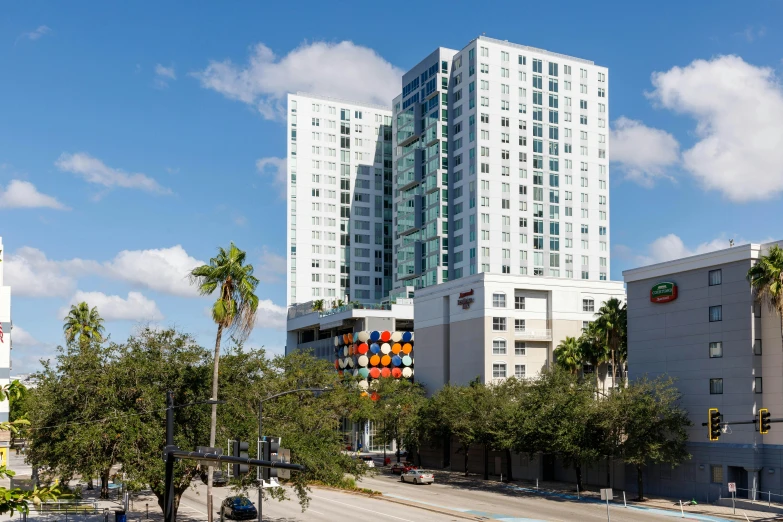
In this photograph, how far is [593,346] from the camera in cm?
9262

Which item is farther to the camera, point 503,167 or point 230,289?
point 503,167

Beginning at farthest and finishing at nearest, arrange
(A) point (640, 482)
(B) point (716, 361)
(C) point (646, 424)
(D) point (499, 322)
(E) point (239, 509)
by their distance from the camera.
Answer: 1. (D) point (499, 322)
2. (A) point (640, 482)
3. (B) point (716, 361)
4. (C) point (646, 424)
5. (E) point (239, 509)

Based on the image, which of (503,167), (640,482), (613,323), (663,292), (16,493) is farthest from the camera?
(503,167)

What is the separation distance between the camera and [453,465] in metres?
97.6

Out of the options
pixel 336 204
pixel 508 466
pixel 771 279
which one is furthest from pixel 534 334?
pixel 336 204

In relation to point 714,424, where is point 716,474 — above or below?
below

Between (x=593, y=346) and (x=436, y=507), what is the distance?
38.1 m

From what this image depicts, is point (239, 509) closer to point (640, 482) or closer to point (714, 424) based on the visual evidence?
point (714, 424)

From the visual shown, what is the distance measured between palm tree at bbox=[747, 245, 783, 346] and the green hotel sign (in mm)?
8215

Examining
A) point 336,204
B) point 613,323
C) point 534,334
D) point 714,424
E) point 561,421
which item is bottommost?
point 561,421

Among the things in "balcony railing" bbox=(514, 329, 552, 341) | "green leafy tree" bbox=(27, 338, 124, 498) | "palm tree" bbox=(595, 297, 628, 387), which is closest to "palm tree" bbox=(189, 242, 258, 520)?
"green leafy tree" bbox=(27, 338, 124, 498)

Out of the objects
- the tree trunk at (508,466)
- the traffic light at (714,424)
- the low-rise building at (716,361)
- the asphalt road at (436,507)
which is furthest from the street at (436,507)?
the traffic light at (714,424)

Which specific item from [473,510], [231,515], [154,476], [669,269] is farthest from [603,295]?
[154,476]

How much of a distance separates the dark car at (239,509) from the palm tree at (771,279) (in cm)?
3833
